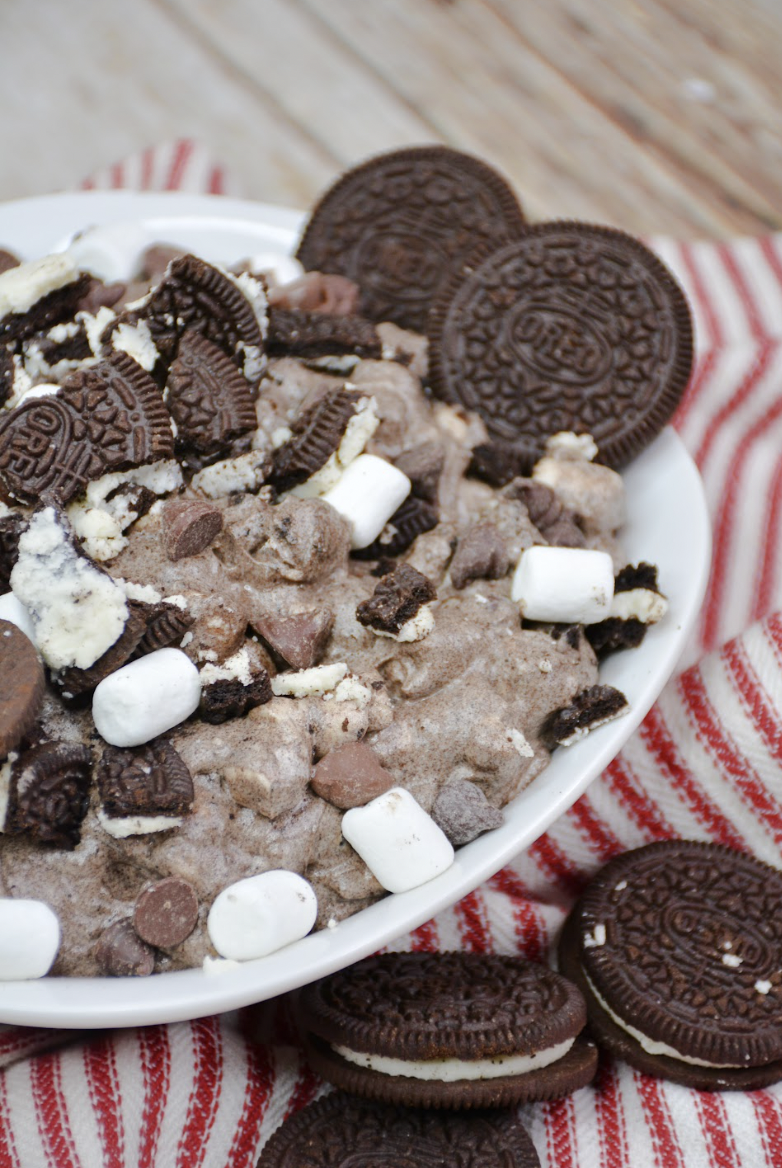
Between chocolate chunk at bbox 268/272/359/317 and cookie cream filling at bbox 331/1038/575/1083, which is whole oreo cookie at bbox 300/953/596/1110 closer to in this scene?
cookie cream filling at bbox 331/1038/575/1083

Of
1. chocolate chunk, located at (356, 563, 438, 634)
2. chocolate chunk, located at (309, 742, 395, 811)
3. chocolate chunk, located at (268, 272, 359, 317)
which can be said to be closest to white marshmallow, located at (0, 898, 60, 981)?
chocolate chunk, located at (309, 742, 395, 811)

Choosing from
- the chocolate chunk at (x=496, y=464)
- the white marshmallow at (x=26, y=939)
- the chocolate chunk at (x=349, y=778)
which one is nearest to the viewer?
the white marshmallow at (x=26, y=939)

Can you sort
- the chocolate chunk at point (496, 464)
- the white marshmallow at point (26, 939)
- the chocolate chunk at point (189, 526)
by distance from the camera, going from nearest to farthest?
1. the white marshmallow at point (26, 939)
2. the chocolate chunk at point (189, 526)
3. the chocolate chunk at point (496, 464)

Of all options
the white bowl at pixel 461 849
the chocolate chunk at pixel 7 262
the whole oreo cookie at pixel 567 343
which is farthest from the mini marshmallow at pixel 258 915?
the chocolate chunk at pixel 7 262

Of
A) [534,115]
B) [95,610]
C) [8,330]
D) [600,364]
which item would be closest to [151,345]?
[8,330]

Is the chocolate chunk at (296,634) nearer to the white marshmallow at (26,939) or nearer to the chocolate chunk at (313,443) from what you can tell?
the chocolate chunk at (313,443)

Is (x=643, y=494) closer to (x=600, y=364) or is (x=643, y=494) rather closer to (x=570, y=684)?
(x=600, y=364)
